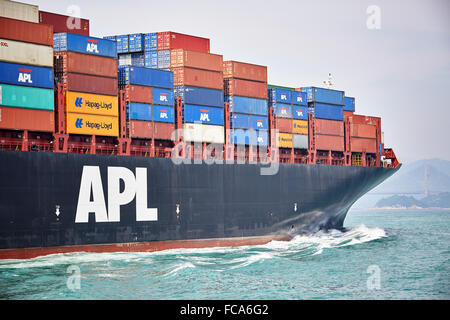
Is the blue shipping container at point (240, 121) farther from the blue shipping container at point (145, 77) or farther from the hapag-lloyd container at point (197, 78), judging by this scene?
the blue shipping container at point (145, 77)

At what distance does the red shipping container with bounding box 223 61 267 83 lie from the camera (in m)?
42.4

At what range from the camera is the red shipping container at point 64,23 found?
36.4 meters

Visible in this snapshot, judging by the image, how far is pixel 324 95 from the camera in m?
49.2

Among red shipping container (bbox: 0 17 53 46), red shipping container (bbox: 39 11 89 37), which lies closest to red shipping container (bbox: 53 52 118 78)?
red shipping container (bbox: 0 17 53 46)

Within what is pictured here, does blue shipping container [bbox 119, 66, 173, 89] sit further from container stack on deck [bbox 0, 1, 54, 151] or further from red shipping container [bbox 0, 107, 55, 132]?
red shipping container [bbox 0, 107, 55, 132]

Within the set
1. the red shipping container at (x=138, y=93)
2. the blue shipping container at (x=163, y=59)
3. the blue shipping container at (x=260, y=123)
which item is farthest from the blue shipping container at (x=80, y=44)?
the blue shipping container at (x=260, y=123)

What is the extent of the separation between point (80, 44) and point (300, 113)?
1938cm

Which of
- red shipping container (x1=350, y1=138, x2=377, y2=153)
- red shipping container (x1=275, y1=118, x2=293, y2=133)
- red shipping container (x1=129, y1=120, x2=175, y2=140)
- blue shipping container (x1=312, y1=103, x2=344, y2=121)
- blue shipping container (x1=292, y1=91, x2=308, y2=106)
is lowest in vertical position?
red shipping container (x1=350, y1=138, x2=377, y2=153)

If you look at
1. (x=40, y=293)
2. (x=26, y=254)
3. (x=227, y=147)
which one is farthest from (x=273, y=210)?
(x=40, y=293)

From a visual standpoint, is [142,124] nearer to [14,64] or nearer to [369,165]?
[14,64]

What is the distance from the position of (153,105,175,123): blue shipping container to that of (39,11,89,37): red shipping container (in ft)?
21.0

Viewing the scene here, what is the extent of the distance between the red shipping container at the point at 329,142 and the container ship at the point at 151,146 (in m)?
0.11

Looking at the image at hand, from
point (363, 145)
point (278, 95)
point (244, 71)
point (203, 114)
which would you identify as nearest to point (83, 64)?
point (203, 114)

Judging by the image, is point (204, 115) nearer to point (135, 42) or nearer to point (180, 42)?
point (180, 42)
